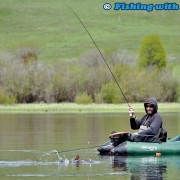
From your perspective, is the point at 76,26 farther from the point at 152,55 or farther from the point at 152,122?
the point at 152,122

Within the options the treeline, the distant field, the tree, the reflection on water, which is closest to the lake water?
the reflection on water

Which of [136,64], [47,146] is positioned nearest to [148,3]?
[136,64]

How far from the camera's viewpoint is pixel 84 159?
84.0 ft

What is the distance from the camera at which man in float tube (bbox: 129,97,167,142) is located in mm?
26312

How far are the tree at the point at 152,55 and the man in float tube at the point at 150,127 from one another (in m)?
70.1

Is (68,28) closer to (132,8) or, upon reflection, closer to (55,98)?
(132,8)

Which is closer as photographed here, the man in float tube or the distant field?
the man in float tube

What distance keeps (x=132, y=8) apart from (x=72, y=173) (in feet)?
454

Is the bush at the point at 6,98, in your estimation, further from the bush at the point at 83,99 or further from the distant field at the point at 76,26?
the distant field at the point at 76,26

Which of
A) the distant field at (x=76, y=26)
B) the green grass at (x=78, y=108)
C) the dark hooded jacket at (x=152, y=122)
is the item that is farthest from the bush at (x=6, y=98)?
the distant field at (x=76, y=26)

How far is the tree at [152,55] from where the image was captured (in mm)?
100000

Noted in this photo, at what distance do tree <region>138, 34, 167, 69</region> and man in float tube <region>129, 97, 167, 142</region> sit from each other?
70.1 m

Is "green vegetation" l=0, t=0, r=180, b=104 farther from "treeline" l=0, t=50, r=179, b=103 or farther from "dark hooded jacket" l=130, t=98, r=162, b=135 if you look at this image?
"dark hooded jacket" l=130, t=98, r=162, b=135

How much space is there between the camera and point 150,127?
26.3 meters
